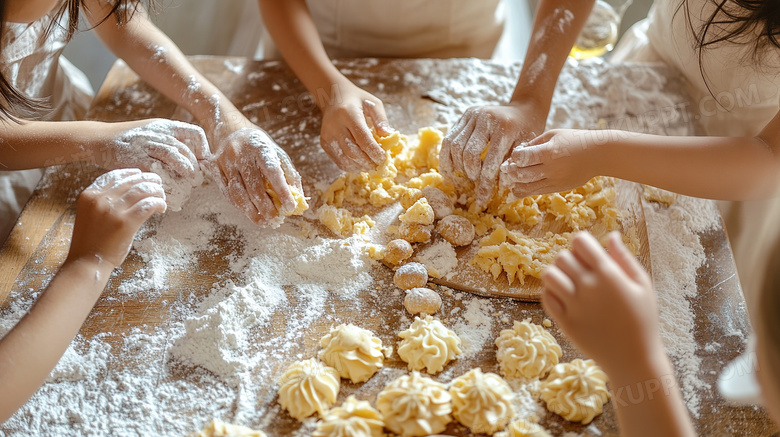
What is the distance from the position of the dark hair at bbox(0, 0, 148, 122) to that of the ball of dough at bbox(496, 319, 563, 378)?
1003mm

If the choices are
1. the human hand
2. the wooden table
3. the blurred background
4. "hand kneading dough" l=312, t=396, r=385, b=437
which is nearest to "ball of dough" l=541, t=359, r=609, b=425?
the wooden table

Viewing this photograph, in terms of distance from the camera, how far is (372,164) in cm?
118

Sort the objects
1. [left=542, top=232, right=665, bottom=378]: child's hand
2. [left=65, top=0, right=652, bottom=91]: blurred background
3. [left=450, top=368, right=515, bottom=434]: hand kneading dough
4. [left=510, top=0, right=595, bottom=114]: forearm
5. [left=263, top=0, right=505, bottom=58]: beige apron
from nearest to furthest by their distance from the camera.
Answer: [left=542, top=232, right=665, bottom=378]: child's hand
[left=450, top=368, right=515, bottom=434]: hand kneading dough
[left=510, top=0, right=595, bottom=114]: forearm
[left=263, top=0, right=505, bottom=58]: beige apron
[left=65, top=0, right=652, bottom=91]: blurred background

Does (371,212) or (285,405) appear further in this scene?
(371,212)

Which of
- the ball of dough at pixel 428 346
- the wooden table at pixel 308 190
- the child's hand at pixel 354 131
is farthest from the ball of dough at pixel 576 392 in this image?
the child's hand at pixel 354 131

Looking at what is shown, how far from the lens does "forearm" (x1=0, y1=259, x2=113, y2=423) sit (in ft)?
2.69

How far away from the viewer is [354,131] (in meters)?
1.18

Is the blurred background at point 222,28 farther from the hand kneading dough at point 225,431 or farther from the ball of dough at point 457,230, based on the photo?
the hand kneading dough at point 225,431

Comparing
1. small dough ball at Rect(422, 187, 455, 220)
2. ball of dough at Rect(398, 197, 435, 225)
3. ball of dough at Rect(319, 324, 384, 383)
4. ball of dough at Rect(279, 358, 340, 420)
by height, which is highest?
small dough ball at Rect(422, 187, 455, 220)

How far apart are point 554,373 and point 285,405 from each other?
1.45ft

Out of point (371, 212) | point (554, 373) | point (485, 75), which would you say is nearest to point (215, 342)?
point (371, 212)

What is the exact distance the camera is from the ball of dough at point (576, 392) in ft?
2.83

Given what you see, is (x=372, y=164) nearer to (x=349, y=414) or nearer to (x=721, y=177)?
(x=349, y=414)

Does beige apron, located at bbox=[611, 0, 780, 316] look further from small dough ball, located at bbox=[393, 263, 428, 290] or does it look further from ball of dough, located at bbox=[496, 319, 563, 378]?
small dough ball, located at bbox=[393, 263, 428, 290]
